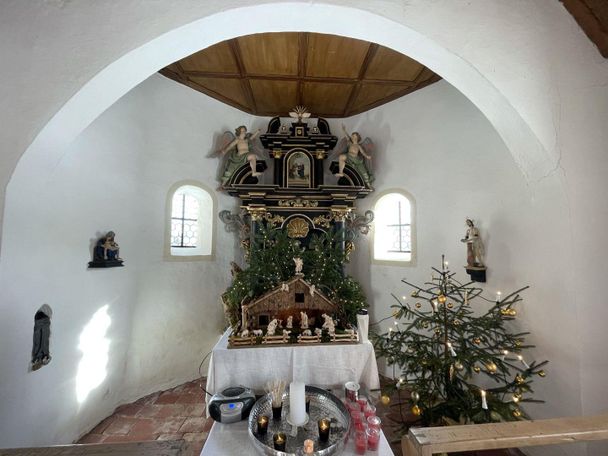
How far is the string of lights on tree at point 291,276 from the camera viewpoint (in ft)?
9.46

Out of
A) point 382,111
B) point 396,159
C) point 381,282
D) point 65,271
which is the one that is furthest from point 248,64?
point 381,282

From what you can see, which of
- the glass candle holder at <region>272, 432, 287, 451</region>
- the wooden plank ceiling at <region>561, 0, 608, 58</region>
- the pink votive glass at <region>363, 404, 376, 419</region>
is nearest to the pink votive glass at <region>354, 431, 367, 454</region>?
the pink votive glass at <region>363, 404, 376, 419</region>

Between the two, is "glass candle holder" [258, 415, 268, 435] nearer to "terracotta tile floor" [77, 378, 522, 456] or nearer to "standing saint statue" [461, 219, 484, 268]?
"terracotta tile floor" [77, 378, 522, 456]

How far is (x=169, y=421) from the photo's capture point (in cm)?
293

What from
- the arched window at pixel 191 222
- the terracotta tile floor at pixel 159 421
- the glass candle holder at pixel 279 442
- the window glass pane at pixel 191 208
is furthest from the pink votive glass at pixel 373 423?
the window glass pane at pixel 191 208

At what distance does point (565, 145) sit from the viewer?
5.64 feet

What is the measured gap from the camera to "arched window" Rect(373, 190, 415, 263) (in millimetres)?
4188

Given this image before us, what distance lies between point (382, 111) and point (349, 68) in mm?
1187

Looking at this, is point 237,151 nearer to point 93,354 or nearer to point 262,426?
point 93,354

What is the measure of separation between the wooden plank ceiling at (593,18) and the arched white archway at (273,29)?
2.25 feet

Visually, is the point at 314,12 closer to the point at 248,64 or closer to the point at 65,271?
the point at 248,64

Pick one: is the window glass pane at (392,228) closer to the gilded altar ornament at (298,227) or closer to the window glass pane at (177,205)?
the gilded altar ornament at (298,227)

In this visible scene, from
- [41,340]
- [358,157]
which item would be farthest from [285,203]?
[41,340]

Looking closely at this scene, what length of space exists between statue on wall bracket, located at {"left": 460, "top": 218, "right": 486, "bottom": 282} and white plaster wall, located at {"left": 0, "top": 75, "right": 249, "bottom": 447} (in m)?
3.38
